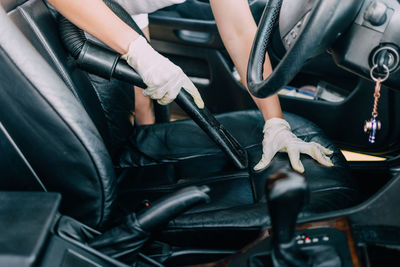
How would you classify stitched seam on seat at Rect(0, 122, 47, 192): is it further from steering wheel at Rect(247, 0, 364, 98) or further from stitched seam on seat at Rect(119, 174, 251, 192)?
steering wheel at Rect(247, 0, 364, 98)

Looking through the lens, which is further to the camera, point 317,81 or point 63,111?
point 317,81

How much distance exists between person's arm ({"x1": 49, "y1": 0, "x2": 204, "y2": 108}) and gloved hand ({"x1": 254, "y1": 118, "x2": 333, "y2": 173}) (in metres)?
0.27

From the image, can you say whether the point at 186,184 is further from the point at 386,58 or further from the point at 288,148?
the point at 386,58

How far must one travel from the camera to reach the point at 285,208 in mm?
603

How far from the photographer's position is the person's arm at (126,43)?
99 centimetres

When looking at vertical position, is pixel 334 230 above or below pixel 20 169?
below

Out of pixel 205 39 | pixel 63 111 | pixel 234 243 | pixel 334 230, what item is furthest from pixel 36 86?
pixel 205 39

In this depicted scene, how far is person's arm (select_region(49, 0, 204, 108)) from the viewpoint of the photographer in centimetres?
99

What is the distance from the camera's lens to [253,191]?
1061mm

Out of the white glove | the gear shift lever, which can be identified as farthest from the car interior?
the white glove

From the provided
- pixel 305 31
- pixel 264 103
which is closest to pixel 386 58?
pixel 305 31

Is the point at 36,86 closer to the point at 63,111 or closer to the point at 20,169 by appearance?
the point at 63,111

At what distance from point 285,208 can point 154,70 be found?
1.83ft

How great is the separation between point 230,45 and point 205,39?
404mm
